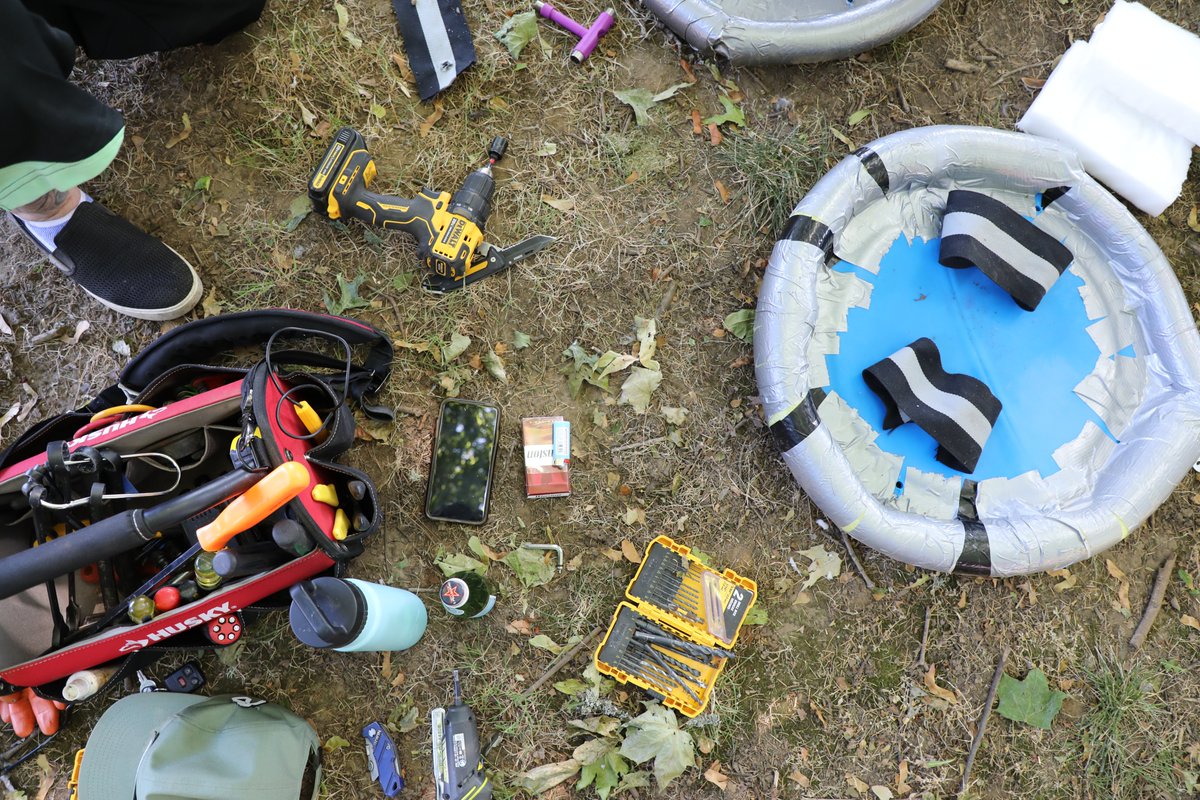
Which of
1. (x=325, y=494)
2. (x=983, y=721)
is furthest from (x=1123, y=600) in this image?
(x=325, y=494)

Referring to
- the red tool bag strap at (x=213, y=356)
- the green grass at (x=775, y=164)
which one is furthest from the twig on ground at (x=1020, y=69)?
the red tool bag strap at (x=213, y=356)

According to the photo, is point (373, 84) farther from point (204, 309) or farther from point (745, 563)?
point (745, 563)

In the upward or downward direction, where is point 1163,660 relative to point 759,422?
downward

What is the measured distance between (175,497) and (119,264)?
96cm

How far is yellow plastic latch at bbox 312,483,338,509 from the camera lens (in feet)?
6.91

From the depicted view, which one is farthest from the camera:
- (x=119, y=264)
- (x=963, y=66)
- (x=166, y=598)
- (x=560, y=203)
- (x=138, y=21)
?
(x=963, y=66)

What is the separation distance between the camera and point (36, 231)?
245 cm

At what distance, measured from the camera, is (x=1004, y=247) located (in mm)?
2488

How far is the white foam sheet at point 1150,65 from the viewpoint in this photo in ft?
8.40

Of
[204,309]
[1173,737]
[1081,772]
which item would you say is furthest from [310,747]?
[1173,737]

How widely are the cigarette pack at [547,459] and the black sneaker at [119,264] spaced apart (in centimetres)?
127

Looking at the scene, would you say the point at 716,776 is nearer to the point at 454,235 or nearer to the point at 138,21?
the point at 454,235

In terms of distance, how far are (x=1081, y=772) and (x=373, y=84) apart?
3.52 meters

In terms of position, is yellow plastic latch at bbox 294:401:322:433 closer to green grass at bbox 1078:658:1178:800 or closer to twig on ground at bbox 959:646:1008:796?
twig on ground at bbox 959:646:1008:796
